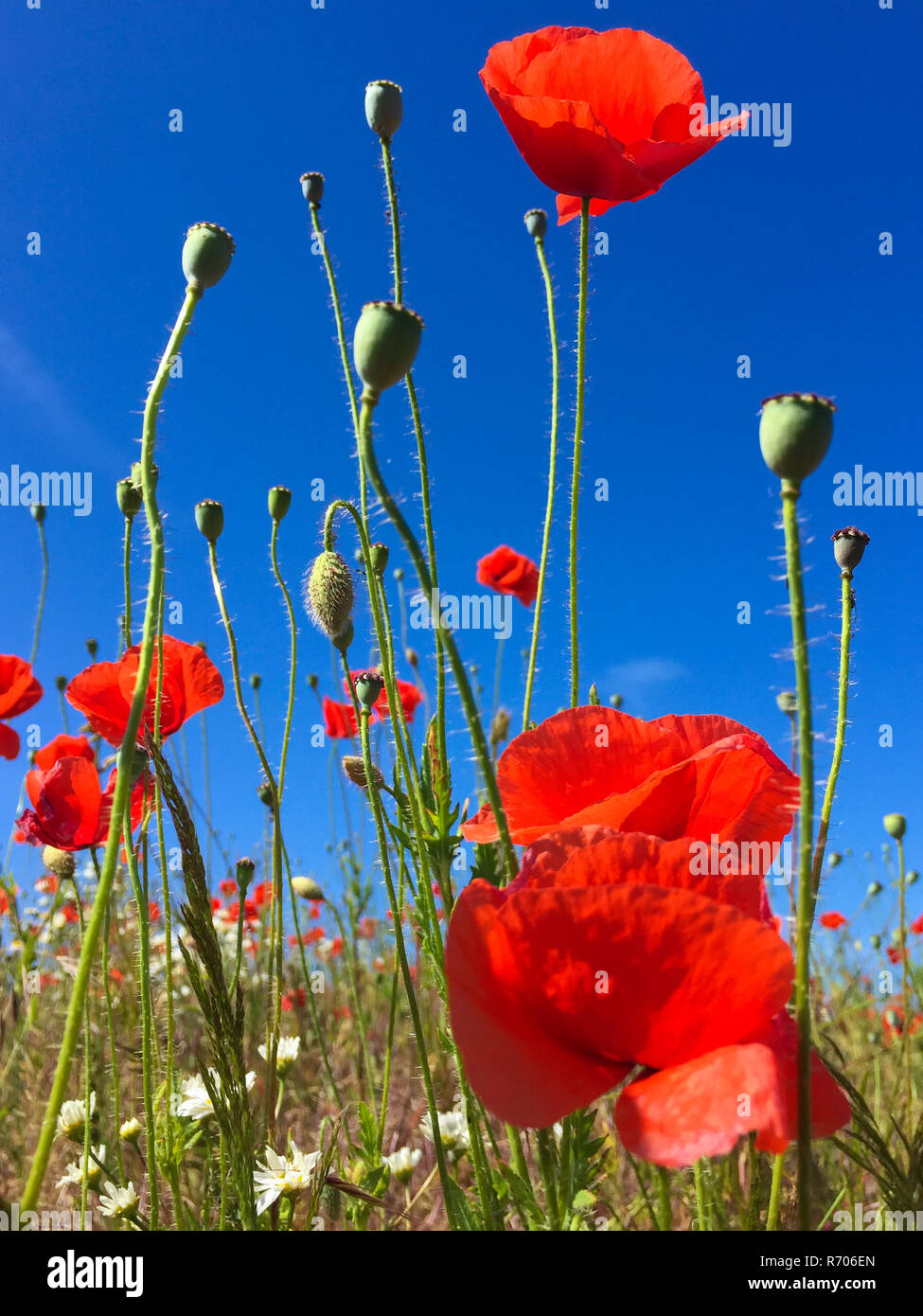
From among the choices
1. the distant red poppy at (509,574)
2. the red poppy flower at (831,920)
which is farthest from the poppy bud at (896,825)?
the red poppy flower at (831,920)

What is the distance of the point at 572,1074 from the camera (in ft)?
1.89

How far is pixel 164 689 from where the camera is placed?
1553 mm

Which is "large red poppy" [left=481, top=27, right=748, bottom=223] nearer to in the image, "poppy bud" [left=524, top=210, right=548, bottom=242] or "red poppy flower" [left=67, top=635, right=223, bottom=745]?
"poppy bud" [left=524, top=210, right=548, bottom=242]

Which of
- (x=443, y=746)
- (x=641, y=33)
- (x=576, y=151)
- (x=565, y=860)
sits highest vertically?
(x=641, y=33)

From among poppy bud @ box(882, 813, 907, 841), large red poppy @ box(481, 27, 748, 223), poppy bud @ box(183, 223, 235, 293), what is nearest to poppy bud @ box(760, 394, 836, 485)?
poppy bud @ box(183, 223, 235, 293)

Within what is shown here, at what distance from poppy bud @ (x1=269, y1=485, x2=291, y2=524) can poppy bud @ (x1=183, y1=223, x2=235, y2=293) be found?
85 cm

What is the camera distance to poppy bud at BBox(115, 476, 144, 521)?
4.75ft

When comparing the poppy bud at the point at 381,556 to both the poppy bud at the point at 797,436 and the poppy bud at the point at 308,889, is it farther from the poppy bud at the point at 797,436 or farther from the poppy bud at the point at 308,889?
the poppy bud at the point at 308,889

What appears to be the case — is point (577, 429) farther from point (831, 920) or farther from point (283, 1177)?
point (831, 920)

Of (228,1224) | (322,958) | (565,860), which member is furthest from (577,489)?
(322,958)

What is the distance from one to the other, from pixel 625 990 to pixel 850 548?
0.57 m
